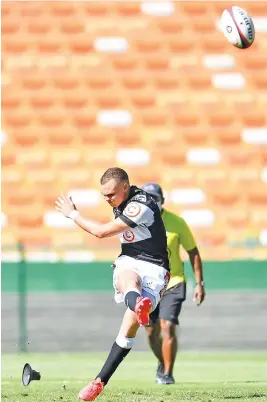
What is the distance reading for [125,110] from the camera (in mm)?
16656

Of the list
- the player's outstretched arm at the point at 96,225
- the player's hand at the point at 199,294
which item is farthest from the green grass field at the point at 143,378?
the player's outstretched arm at the point at 96,225

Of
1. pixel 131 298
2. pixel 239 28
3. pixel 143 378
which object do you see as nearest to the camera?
pixel 131 298

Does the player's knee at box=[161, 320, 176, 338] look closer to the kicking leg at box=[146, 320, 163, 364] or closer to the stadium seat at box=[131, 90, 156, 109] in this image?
the kicking leg at box=[146, 320, 163, 364]

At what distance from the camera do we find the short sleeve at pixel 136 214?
7145 millimetres

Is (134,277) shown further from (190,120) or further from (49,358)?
(190,120)

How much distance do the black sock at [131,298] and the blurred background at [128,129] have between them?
290 inches

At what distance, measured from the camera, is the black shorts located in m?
9.25

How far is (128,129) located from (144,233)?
925 cm

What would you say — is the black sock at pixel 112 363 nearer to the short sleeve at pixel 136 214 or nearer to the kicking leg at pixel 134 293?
the kicking leg at pixel 134 293

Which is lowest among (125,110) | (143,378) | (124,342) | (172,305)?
(143,378)

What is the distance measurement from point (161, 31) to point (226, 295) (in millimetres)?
4832

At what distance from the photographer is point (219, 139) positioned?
16.5m

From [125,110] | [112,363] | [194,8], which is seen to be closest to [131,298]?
[112,363]

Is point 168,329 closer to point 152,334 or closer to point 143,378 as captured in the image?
point 152,334
